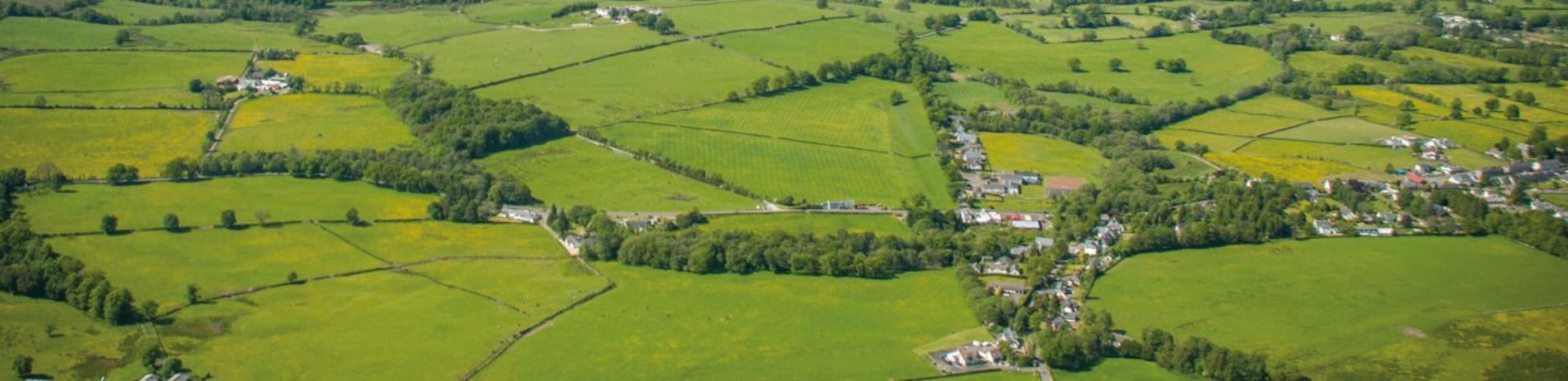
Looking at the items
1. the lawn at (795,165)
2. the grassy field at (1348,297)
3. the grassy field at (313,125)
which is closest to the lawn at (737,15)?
the lawn at (795,165)

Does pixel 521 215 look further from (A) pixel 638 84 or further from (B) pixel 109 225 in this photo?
(A) pixel 638 84

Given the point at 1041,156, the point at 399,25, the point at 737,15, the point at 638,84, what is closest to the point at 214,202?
the point at 638,84

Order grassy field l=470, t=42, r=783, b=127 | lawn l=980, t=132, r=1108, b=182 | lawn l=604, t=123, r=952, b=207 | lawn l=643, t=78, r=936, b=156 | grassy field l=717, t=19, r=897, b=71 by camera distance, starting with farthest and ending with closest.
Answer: grassy field l=717, t=19, r=897, b=71 < grassy field l=470, t=42, r=783, b=127 < lawn l=643, t=78, r=936, b=156 < lawn l=980, t=132, r=1108, b=182 < lawn l=604, t=123, r=952, b=207

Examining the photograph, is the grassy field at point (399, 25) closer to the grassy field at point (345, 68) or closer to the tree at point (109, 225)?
the grassy field at point (345, 68)

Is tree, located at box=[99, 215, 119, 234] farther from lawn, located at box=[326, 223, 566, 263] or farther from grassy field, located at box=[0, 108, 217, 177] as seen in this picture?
lawn, located at box=[326, 223, 566, 263]

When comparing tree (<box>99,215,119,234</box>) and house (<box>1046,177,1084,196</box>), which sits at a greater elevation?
tree (<box>99,215,119,234</box>)

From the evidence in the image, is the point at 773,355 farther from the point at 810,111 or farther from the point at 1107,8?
the point at 1107,8

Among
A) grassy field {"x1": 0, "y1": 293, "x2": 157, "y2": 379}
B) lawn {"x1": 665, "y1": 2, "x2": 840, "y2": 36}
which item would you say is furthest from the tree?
lawn {"x1": 665, "y1": 2, "x2": 840, "y2": 36}
